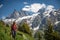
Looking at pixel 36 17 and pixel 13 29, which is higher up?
pixel 36 17

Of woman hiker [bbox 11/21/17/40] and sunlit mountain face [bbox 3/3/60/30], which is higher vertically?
sunlit mountain face [bbox 3/3/60/30]

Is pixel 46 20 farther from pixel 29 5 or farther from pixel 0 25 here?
pixel 0 25

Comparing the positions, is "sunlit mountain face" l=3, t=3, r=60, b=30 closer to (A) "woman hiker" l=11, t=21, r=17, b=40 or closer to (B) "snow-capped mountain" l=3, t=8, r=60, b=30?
(B) "snow-capped mountain" l=3, t=8, r=60, b=30

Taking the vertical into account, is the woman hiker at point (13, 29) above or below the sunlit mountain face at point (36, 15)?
below

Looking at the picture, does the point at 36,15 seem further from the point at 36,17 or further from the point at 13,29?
the point at 13,29

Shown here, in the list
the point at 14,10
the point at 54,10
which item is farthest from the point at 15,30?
the point at 54,10

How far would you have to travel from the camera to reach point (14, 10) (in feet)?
18.6

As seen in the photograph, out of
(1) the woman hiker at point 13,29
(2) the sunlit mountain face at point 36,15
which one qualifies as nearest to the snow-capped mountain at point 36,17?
(2) the sunlit mountain face at point 36,15

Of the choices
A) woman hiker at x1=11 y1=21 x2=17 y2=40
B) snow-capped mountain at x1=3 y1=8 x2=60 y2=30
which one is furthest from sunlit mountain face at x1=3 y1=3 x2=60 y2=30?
woman hiker at x1=11 y1=21 x2=17 y2=40

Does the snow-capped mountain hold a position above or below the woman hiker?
above

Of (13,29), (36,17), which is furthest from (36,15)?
(13,29)

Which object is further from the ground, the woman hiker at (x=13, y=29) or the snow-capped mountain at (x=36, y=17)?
the snow-capped mountain at (x=36, y=17)

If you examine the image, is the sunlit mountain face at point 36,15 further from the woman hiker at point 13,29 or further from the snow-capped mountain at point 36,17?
the woman hiker at point 13,29

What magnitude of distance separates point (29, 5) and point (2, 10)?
730 mm
